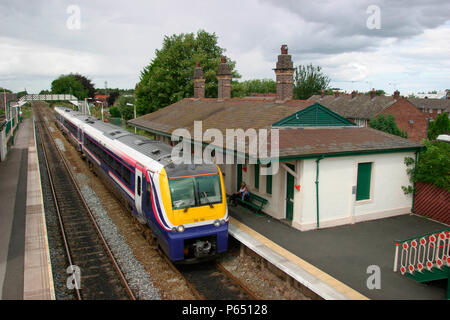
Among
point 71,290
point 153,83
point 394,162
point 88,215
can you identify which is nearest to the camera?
point 71,290

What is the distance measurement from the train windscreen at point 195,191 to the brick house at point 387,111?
110ft

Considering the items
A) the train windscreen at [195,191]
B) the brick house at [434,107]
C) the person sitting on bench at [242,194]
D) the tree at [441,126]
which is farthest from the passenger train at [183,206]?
the brick house at [434,107]

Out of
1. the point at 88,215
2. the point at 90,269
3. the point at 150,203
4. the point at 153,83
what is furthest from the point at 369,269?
the point at 153,83

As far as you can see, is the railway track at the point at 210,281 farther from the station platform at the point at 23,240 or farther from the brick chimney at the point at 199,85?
the brick chimney at the point at 199,85

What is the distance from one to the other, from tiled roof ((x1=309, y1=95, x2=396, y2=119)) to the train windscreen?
3357 centimetres

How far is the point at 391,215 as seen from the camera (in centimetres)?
1232

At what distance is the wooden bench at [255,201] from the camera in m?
12.3

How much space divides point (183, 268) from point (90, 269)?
7.66ft

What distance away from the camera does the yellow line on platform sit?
7143 mm

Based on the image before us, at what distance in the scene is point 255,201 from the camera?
42.7 ft

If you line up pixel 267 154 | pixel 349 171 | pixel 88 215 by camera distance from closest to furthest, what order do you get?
pixel 267 154
pixel 349 171
pixel 88 215

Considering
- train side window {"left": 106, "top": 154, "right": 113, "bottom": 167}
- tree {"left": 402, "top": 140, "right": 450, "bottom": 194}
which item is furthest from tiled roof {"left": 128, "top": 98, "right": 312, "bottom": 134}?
tree {"left": 402, "top": 140, "right": 450, "bottom": 194}

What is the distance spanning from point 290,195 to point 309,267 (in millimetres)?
3547

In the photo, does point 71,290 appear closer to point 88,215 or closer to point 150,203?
point 150,203
